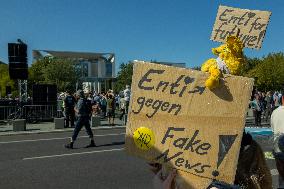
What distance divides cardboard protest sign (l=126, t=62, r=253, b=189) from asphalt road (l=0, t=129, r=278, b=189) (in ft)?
9.62

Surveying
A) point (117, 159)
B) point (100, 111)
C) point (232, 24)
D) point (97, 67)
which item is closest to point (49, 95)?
point (100, 111)

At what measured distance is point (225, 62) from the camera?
3.11 m

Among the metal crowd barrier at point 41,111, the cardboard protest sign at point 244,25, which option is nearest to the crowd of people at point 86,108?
the metal crowd barrier at point 41,111

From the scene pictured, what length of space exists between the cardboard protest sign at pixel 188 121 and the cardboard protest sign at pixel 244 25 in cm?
96

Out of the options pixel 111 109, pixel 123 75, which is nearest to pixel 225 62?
pixel 111 109

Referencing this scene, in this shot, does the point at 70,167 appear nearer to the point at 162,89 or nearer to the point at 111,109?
the point at 162,89

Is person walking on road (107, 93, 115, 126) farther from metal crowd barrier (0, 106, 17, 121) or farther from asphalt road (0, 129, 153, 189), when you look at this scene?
asphalt road (0, 129, 153, 189)

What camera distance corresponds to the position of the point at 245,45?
357 centimetres

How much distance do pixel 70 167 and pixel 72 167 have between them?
4 centimetres

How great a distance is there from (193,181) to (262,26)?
1.47m

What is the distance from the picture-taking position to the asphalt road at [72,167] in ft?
25.4

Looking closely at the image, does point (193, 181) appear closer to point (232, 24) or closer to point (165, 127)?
point (165, 127)

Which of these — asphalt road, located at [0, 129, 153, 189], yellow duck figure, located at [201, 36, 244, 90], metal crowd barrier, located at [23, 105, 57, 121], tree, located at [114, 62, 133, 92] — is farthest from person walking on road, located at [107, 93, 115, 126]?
tree, located at [114, 62, 133, 92]

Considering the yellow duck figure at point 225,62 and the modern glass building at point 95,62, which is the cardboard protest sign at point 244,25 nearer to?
the yellow duck figure at point 225,62
